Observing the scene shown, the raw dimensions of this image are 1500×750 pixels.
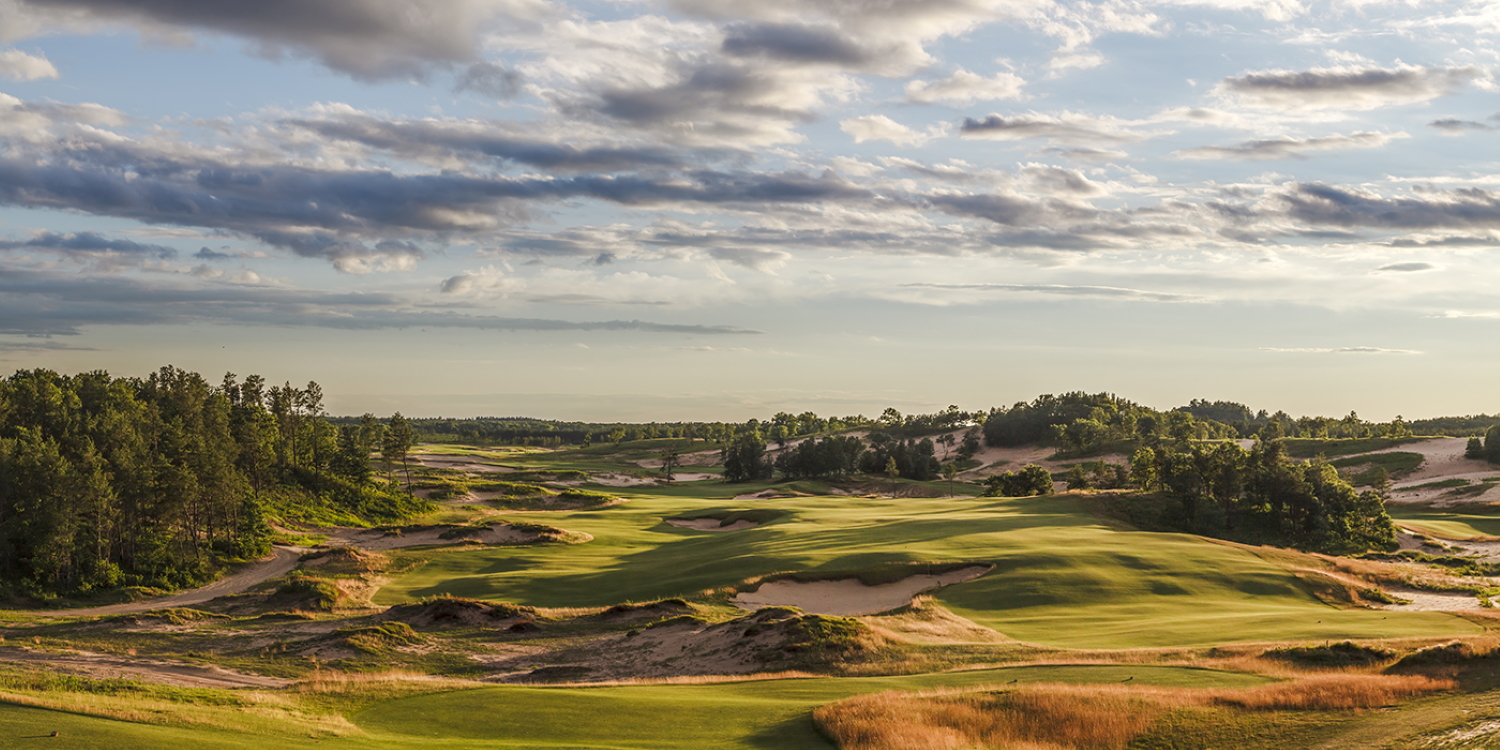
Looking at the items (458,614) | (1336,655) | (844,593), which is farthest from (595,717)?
(844,593)

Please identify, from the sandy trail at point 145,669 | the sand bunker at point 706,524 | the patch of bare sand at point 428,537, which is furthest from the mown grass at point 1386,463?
the sandy trail at point 145,669

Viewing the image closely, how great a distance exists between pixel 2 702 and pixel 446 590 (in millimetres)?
31262

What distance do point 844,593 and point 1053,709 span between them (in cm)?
2404

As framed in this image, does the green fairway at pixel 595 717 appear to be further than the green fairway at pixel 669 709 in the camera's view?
No

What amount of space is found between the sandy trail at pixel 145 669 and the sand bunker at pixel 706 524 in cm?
4969

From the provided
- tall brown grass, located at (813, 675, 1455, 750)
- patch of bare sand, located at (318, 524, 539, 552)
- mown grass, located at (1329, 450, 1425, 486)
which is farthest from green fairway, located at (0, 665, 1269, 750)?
mown grass, located at (1329, 450, 1425, 486)

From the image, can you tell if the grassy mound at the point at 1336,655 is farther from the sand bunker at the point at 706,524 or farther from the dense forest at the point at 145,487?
the dense forest at the point at 145,487

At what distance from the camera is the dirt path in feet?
154

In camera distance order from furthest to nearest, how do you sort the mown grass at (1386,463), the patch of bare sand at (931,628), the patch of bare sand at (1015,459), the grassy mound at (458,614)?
the patch of bare sand at (1015,459)
the mown grass at (1386,463)
the grassy mound at (458,614)
the patch of bare sand at (931,628)

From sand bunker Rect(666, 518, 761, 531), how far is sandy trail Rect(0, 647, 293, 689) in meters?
49.7

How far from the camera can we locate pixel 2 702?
669 inches

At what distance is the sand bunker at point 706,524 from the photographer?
77.4 m

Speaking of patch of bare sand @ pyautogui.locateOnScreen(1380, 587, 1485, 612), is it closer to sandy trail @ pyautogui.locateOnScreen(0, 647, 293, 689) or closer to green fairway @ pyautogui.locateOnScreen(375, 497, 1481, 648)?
green fairway @ pyautogui.locateOnScreen(375, 497, 1481, 648)

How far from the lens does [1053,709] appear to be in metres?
19.9
